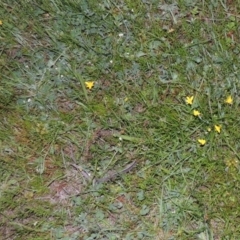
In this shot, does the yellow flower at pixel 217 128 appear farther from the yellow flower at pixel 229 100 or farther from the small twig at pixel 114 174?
the small twig at pixel 114 174

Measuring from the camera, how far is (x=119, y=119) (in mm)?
2877

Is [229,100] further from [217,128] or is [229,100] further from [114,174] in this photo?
[114,174]

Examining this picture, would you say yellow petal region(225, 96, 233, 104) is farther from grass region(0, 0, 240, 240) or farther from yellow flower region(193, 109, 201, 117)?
yellow flower region(193, 109, 201, 117)

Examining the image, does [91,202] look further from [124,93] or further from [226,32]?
[226,32]

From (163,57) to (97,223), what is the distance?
97 cm

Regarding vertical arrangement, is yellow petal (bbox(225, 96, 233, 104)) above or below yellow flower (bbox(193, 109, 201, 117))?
below

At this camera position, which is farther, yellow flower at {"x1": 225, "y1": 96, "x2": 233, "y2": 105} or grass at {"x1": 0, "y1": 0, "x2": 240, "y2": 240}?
yellow flower at {"x1": 225, "y1": 96, "x2": 233, "y2": 105}

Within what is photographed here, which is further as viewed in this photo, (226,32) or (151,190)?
(226,32)


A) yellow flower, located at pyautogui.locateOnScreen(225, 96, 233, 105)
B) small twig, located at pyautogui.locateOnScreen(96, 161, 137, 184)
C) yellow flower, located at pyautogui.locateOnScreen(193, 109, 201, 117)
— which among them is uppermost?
yellow flower, located at pyautogui.locateOnScreen(193, 109, 201, 117)

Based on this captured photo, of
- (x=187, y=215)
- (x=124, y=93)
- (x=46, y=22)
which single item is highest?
(x=46, y=22)

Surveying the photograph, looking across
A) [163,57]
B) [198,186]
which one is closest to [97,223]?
[198,186]

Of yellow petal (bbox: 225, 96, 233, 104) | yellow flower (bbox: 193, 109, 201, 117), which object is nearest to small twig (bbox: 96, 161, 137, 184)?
yellow flower (bbox: 193, 109, 201, 117)

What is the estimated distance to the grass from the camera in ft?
8.98

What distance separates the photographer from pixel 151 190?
277 cm
